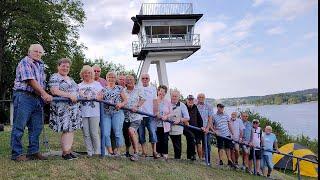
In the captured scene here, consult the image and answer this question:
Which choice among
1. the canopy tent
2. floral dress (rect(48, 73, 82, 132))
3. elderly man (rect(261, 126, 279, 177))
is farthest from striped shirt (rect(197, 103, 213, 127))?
the canopy tent

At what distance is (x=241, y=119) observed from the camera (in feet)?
37.7

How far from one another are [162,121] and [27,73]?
10.4ft

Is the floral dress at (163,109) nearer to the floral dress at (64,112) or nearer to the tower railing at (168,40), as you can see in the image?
the floral dress at (64,112)

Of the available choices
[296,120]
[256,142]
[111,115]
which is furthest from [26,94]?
[296,120]

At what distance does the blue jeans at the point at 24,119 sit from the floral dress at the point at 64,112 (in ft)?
0.66

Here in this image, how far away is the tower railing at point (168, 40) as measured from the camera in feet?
95.5

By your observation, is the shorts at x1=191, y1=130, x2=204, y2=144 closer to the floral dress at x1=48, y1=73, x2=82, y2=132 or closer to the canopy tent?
the floral dress at x1=48, y1=73, x2=82, y2=132

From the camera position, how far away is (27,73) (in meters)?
6.42

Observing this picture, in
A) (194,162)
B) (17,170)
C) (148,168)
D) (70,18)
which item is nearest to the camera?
(17,170)

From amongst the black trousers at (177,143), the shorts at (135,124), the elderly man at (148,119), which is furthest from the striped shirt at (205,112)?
the shorts at (135,124)

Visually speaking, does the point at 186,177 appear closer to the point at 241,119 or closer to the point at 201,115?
the point at 201,115

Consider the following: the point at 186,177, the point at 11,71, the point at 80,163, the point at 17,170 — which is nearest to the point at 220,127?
the point at 186,177

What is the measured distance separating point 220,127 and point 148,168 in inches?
125

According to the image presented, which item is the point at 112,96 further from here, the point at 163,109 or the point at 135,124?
the point at 163,109
